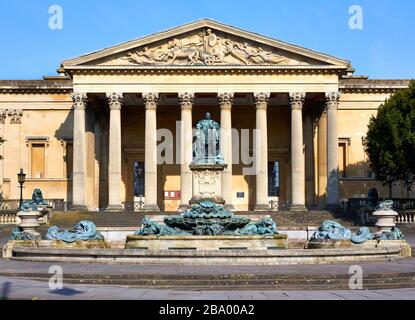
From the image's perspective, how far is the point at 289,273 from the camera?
1995cm

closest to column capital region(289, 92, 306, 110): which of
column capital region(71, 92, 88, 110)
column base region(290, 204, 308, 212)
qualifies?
column base region(290, 204, 308, 212)

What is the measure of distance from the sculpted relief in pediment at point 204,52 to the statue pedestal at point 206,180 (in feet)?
91.4

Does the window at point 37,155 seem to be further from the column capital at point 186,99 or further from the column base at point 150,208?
the column capital at point 186,99

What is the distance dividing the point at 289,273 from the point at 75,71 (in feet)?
136

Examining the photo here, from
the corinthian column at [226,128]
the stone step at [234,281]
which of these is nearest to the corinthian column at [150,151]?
the corinthian column at [226,128]

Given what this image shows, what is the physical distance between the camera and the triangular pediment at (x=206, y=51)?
5844 centimetres

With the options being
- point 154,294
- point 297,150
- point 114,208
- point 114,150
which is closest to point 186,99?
point 114,150

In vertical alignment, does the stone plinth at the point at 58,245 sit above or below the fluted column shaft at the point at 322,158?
below

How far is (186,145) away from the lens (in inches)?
2324

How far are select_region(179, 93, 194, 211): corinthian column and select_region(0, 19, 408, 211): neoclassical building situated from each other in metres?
0.08

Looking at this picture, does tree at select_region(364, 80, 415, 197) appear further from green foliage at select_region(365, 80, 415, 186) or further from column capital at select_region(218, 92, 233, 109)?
column capital at select_region(218, 92, 233, 109)

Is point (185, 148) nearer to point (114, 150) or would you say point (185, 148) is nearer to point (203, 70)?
point (114, 150)
